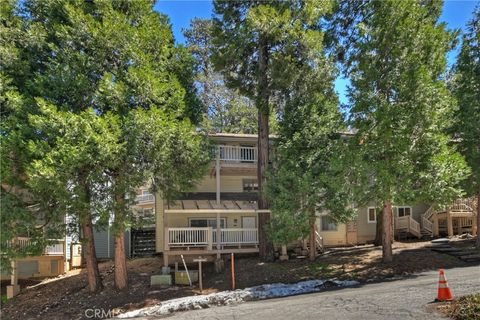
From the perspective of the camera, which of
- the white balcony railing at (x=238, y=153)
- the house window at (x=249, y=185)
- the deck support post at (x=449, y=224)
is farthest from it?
the deck support post at (x=449, y=224)

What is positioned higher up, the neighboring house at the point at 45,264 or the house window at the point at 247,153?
the house window at the point at 247,153

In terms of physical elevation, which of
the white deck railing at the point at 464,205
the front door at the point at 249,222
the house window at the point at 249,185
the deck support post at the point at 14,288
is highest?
the house window at the point at 249,185

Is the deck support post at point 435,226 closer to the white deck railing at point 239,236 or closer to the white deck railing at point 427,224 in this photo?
the white deck railing at point 427,224

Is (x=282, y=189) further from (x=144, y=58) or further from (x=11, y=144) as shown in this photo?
(x=11, y=144)

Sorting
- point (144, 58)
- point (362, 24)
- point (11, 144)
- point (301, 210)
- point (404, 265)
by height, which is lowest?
point (404, 265)

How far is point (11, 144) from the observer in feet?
50.1

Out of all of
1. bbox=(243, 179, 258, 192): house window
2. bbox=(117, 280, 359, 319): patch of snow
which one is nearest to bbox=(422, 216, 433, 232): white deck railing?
bbox=(243, 179, 258, 192): house window

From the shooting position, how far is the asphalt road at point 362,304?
10.1 metres

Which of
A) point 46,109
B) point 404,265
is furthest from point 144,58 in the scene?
point 404,265

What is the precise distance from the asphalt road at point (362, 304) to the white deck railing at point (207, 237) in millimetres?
6986

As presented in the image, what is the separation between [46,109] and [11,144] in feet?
6.41

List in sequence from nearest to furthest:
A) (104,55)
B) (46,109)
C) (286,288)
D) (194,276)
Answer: (46,109) → (286,288) → (104,55) → (194,276)

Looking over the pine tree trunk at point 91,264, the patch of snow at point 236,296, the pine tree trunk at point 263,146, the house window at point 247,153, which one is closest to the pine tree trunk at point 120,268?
the pine tree trunk at point 91,264

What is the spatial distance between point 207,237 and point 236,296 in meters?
6.24
